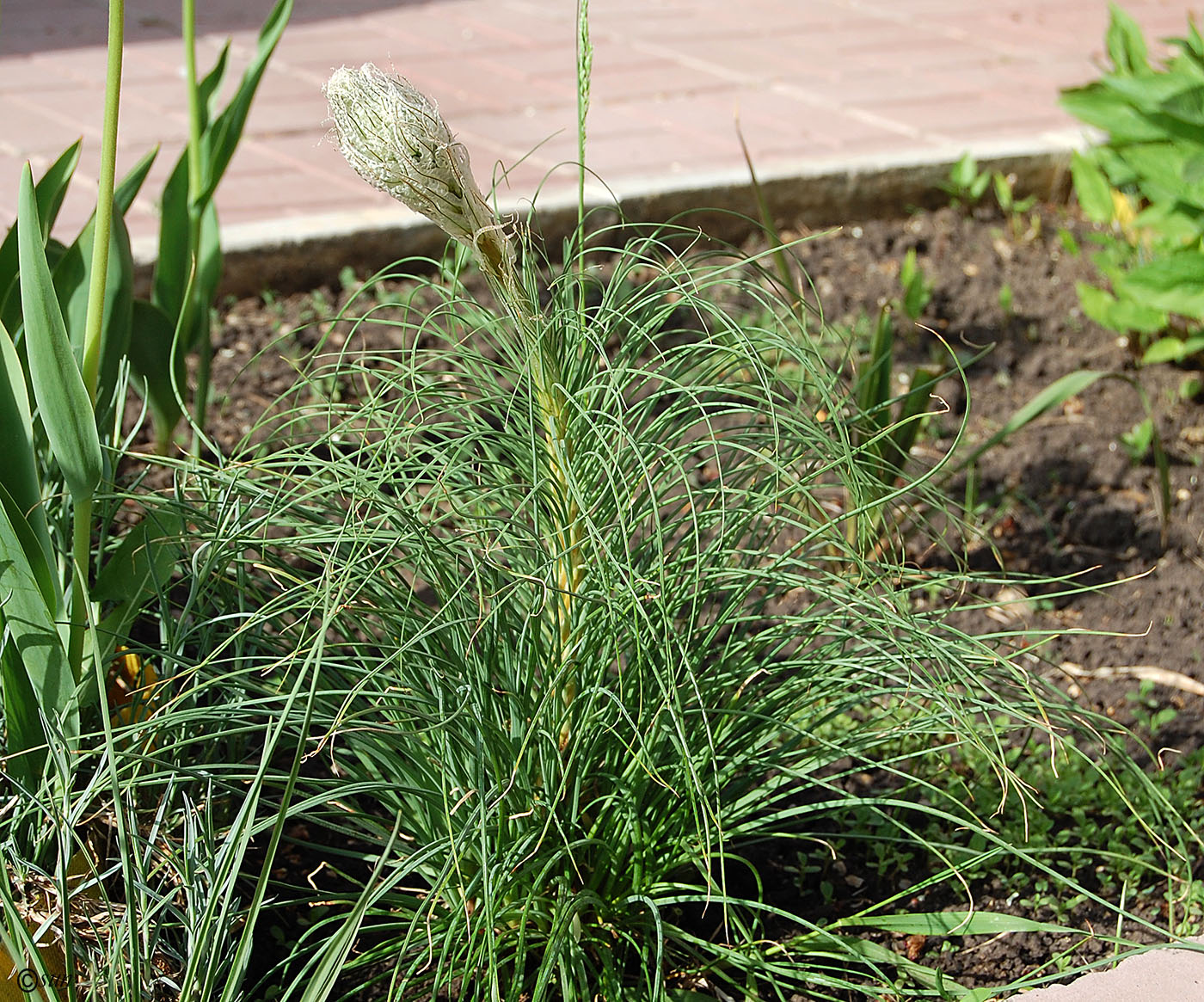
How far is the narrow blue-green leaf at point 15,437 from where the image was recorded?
1441 mm

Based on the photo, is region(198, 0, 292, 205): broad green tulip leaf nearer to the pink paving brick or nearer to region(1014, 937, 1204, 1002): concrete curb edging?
the pink paving brick

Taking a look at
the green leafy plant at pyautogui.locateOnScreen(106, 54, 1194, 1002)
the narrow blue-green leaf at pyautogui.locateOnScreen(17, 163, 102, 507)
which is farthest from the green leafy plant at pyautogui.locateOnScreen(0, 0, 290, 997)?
the green leafy plant at pyautogui.locateOnScreen(106, 54, 1194, 1002)

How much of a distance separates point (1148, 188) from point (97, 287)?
2.28 meters

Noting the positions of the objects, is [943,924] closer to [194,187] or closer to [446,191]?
[446,191]

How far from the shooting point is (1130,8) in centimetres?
523

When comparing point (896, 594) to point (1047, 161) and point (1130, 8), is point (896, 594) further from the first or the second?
point (1130, 8)

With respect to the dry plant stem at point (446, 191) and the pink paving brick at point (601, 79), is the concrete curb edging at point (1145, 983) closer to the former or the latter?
the dry plant stem at point (446, 191)

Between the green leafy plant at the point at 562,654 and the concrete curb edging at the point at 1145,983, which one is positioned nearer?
the green leafy plant at the point at 562,654

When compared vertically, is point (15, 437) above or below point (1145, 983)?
above

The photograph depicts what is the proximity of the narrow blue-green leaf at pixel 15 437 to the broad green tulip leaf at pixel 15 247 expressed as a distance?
7.3 inches

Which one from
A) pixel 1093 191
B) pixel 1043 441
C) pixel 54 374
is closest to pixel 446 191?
pixel 54 374

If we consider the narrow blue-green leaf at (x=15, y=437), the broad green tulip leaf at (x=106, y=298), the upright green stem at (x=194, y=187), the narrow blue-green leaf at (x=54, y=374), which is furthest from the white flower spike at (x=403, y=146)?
the upright green stem at (x=194, y=187)

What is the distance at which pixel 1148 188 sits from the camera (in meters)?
2.80

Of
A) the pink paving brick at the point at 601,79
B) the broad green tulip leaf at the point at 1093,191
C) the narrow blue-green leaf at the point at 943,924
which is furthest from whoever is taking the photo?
the pink paving brick at the point at 601,79
